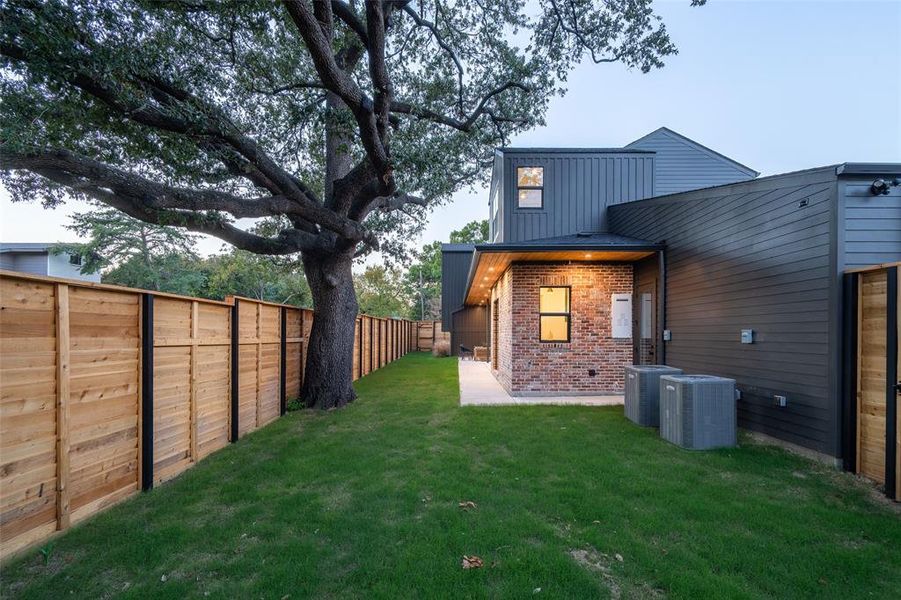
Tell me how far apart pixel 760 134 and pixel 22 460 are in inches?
957

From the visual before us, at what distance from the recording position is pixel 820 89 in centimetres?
1228

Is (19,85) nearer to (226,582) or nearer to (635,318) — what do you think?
(226,582)

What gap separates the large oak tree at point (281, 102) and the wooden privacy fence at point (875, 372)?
491cm

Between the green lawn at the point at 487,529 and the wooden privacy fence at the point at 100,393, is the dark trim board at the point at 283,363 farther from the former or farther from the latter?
the green lawn at the point at 487,529

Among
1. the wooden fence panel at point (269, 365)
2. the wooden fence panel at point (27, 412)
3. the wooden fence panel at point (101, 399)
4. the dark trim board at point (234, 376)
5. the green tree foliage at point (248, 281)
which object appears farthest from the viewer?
the green tree foliage at point (248, 281)

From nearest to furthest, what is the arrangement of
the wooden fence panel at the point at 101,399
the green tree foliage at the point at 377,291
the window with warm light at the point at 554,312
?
the wooden fence panel at the point at 101,399, the window with warm light at the point at 554,312, the green tree foliage at the point at 377,291

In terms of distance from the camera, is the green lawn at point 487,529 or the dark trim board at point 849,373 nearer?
the green lawn at point 487,529

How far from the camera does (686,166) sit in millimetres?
12023

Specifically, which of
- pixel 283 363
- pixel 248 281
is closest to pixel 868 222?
pixel 283 363

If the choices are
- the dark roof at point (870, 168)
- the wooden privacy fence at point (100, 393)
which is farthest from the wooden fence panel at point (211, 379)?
the dark roof at point (870, 168)

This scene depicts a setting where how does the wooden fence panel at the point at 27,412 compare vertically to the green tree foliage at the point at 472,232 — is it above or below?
below

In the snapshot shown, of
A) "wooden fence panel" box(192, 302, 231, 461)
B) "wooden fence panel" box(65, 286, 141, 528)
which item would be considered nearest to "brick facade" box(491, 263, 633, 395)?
"wooden fence panel" box(192, 302, 231, 461)

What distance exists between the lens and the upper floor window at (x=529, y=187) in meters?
9.29

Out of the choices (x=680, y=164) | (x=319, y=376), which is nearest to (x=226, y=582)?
(x=319, y=376)
